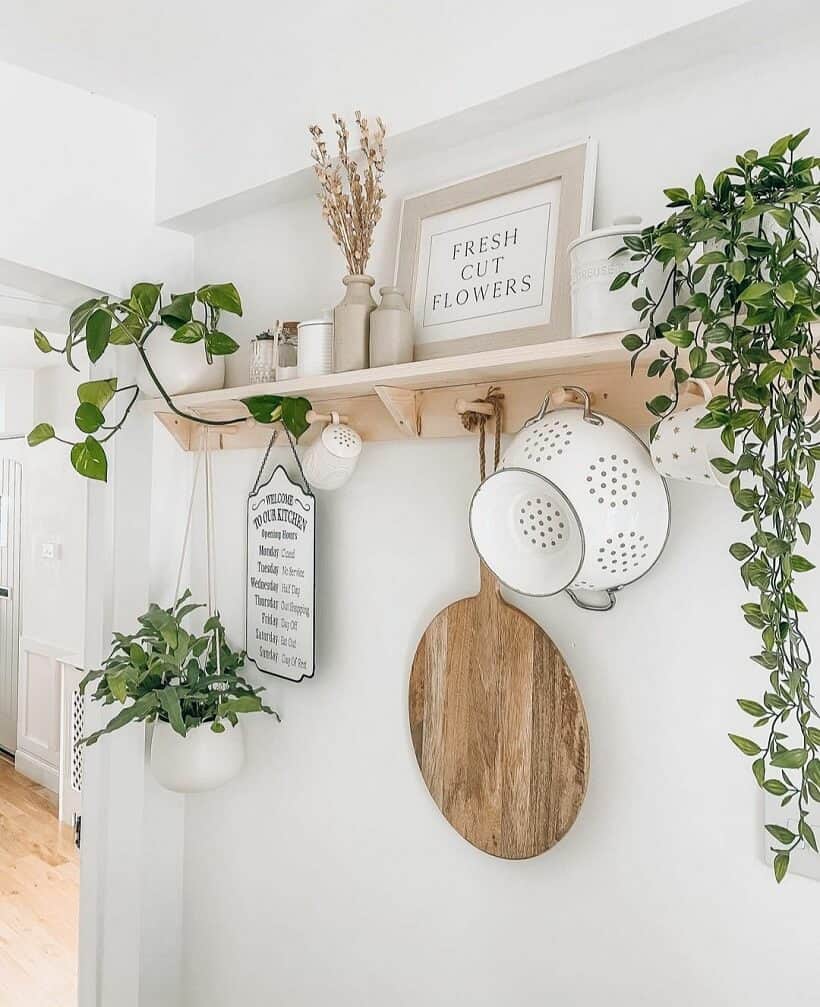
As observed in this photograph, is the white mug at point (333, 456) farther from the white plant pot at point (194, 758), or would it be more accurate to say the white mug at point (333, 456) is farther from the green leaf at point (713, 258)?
the green leaf at point (713, 258)

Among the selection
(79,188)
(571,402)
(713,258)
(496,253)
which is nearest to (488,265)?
(496,253)

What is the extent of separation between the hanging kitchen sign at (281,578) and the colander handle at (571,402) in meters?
0.58

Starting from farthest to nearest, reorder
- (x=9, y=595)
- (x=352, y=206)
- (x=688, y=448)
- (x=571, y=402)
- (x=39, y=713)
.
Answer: (x=9, y=595), (x=39, y=713), (x=352, y=206), (x=571, y=402), (x=688, y=448)

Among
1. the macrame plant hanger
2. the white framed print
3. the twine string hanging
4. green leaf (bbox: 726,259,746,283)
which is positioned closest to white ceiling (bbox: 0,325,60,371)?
the macrame plant hanger

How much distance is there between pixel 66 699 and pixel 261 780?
9.13ft

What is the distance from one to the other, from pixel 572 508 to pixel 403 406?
421 mm

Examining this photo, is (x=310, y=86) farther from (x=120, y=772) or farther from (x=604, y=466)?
(x=120, y=772)

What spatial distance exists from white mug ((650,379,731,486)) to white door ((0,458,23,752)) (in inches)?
178

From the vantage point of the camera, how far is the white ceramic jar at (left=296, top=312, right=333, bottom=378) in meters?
1.43

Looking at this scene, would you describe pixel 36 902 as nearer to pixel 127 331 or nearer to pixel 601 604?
pixel 127 331

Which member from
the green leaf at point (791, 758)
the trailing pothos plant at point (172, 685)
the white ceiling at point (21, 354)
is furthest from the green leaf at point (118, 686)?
the white ceiling at point (21, 354)

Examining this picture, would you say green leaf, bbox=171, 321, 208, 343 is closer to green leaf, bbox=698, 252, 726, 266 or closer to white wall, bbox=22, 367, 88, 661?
green leaf, bbox=698, 252, 726, 266

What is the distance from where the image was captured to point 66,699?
13.6 ft

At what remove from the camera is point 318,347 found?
56.5 inches
